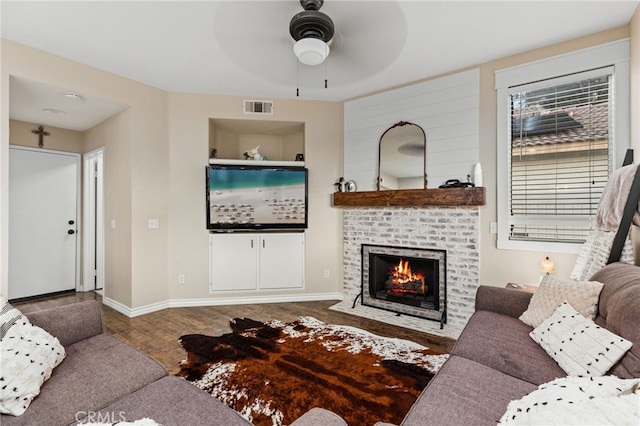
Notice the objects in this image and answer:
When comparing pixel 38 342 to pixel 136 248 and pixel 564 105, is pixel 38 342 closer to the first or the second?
pixel 136 248

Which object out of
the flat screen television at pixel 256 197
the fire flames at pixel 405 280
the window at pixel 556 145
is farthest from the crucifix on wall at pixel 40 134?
the window at pixel 556 145

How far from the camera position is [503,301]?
222 centimetres

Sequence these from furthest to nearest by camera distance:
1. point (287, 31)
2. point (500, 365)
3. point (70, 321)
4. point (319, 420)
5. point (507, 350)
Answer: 1. point (287, 31)
2. point (70, 321)
3. point (507, 350)
4. point (500, 365)
5. point (319, 420)

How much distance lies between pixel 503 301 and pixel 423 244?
122 cm

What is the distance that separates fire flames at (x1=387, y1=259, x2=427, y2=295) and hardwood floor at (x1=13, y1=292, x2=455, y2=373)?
0.55m

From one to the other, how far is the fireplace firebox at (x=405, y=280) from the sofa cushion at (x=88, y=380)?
2.66 metres

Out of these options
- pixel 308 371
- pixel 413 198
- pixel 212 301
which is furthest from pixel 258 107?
pixel 308 371

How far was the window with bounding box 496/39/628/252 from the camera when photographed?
2.51 metres

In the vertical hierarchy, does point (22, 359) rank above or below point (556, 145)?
below

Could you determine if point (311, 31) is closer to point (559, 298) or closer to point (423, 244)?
point (559, 298)

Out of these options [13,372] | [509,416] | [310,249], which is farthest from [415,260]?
[13,372]

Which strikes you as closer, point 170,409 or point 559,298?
point 170,409

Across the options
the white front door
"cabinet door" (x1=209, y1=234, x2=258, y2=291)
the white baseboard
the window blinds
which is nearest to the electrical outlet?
the window blinds

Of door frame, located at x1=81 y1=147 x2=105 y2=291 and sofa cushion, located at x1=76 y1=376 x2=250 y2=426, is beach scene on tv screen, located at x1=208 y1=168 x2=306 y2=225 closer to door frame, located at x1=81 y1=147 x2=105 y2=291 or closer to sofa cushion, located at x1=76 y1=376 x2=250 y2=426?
door frame, located at x1=81 y1=147 x2=105 y2=291
